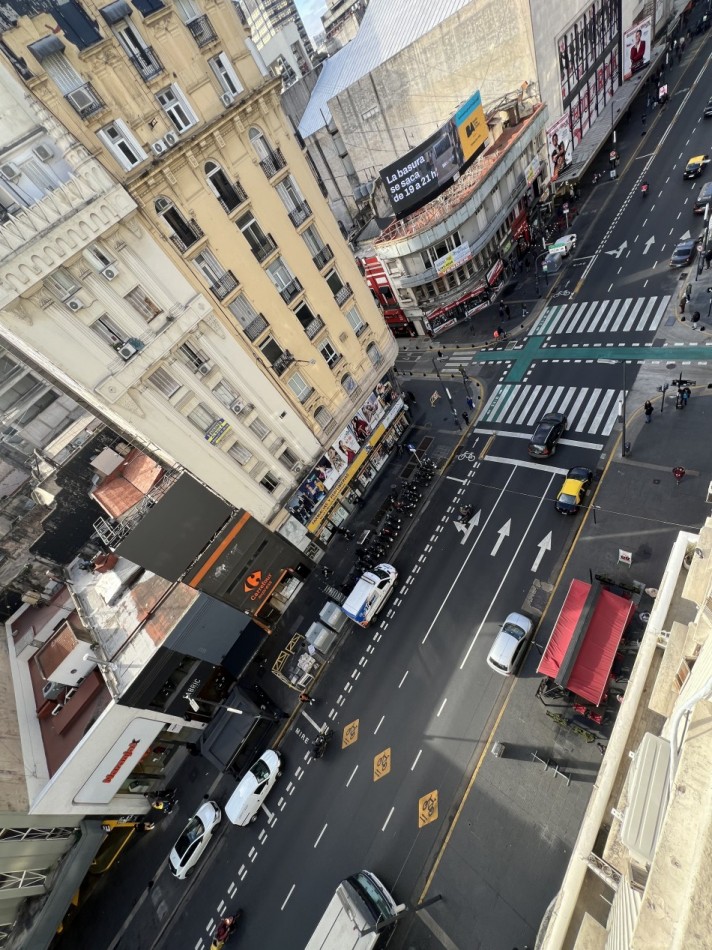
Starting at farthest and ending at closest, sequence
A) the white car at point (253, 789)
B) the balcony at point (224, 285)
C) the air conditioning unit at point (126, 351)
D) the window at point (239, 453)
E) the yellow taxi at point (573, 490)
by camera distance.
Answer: the yellow taxi at point (573, 490), the window at point (239, 453), the balcony at point (224, 285), the white car at point (253, 789), the air conditioning unit at point (126, 351)

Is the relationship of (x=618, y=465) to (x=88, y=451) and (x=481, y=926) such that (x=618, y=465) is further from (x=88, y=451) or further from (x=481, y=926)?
(x=88, y=451)

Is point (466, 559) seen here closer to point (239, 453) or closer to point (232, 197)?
point (239, 453)

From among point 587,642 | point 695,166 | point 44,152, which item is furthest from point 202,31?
point 695,166

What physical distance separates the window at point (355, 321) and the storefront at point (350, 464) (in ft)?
18.7

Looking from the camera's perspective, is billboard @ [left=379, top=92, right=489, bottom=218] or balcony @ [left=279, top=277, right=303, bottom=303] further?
billboard @ [left=379, top=92, right=489, bottom=218]

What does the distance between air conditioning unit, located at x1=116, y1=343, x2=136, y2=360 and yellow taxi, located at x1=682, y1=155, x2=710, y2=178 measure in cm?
6399

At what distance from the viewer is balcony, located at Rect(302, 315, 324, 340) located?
3394 centimetres

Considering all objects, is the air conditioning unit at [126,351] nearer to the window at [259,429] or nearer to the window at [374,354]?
the window at [259,429]

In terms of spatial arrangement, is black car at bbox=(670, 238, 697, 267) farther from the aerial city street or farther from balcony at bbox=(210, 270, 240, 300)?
balcony at bbox=(210, 270, 240, 300)

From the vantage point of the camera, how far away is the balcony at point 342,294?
3575 cm

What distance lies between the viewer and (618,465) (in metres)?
33.4

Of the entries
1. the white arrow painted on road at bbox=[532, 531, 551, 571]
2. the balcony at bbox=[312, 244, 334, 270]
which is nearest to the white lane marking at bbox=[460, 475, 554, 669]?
the white arrow painted on road at bbox=[532, 531, 551, 571]

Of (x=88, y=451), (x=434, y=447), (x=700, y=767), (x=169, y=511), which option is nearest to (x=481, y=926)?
(x=700, y=767)

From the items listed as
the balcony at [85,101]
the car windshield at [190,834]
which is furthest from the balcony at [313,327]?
the car windshield at [190,834]
